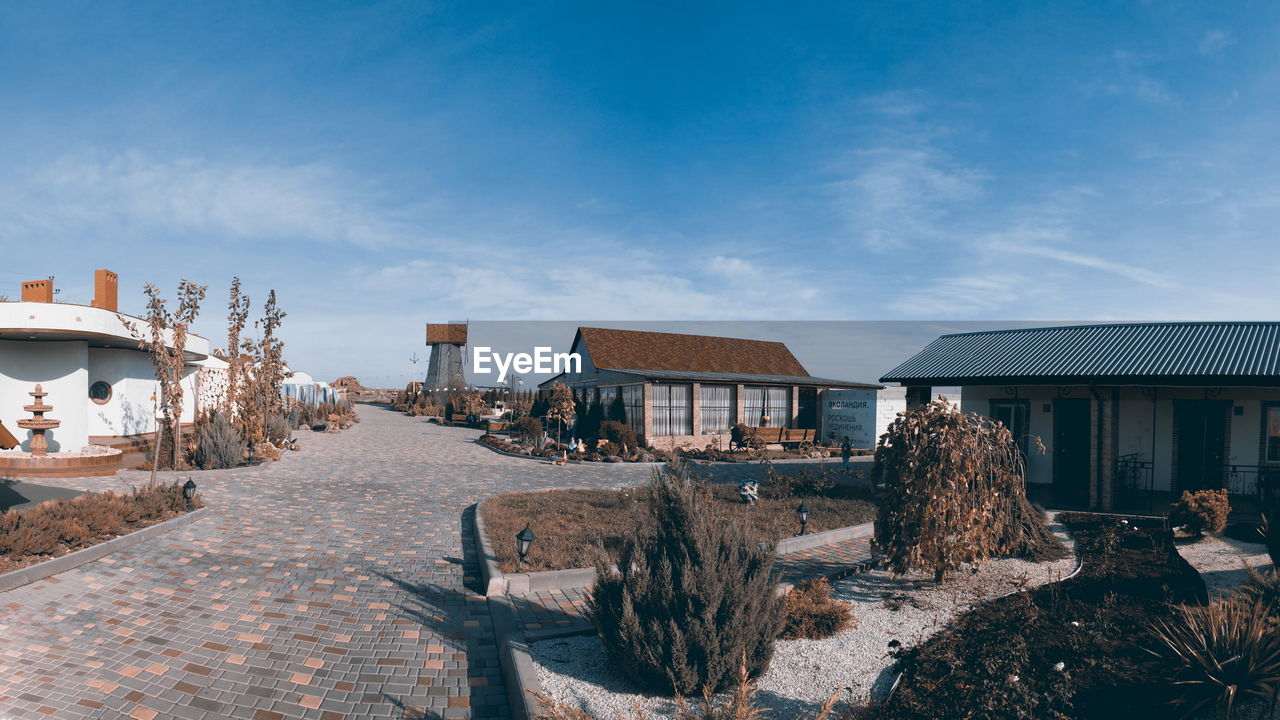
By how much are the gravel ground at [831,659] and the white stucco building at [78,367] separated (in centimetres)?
1542

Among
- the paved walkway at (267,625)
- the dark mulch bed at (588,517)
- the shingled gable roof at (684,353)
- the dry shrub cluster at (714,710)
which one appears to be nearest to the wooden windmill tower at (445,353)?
the shingled gable roof at (684,353)

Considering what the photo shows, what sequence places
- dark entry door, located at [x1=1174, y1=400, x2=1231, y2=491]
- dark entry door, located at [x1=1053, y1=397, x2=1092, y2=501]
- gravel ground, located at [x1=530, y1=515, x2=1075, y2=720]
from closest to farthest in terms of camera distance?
gravel ground, located at [x1=530, y1=515, x2=1075, y2=720]
dark entry door, located at [x1=1174, y1=400, x2=1231, y2=491]
dark entry door, located at [x1=1053, y1=397, x2=1092, y2=501]

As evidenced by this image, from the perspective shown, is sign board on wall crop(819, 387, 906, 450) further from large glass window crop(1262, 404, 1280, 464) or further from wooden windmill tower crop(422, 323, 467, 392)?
wooden windmill tower crop(422, 323, 467, 392)

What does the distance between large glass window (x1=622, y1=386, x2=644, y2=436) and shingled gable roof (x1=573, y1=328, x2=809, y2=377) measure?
2003 millimetres

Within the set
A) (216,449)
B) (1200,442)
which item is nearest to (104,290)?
(216,449)

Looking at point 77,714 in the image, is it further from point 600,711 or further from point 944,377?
point 944,377

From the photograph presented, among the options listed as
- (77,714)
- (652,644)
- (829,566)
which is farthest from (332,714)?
(829,566)

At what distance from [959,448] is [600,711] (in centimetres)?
464

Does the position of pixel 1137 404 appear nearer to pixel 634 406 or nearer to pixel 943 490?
pixel 943 490

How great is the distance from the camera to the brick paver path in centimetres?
453

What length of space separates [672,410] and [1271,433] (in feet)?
52.7

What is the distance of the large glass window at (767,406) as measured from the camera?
25.4 metres

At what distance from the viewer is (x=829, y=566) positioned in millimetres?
7988

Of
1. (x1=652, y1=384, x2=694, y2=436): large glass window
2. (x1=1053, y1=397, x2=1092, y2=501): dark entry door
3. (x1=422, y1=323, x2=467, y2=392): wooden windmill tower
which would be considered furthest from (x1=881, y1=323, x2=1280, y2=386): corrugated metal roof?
(x1=422, y1=323, x2=467, y2=392): wooden windmill tower
